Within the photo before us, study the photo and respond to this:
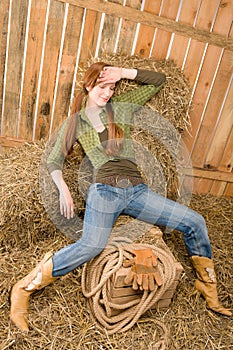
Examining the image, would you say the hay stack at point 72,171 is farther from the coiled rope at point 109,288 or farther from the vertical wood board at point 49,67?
the coiled rope at point 109,288

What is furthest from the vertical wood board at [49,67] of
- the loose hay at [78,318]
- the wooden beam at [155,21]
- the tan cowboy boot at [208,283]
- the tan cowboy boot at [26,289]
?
the tan cowboy boot at [208,283]

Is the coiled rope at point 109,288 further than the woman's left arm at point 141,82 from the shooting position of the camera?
No

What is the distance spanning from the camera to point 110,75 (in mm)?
2479

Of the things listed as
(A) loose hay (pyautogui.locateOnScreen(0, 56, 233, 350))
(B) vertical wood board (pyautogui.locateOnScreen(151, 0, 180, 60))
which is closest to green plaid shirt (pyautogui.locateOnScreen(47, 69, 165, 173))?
(A) loose hay (pyautogui.locateOnScreen(0, 56, 233, 350))

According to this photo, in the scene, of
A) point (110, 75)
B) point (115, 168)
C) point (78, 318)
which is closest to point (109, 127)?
point (115, 168)

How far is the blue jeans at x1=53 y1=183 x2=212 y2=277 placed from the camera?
2037 millimetres

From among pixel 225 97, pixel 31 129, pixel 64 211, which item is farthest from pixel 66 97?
pixel 225 97

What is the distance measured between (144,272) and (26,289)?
67cm

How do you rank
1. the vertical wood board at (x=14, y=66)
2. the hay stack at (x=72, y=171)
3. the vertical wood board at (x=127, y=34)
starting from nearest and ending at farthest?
the hay stack at (x=72, y=171), the vertical wood board at (x=14, y=66), the vertical wood board at (x=127, y=34)

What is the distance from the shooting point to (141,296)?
2.12 m

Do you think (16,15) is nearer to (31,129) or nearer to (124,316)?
(31,129)

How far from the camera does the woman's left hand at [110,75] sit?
240 centimetres

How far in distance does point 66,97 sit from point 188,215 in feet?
4.72

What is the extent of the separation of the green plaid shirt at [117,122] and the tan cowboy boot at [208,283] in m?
0.82
